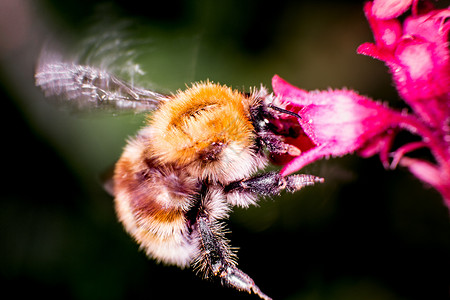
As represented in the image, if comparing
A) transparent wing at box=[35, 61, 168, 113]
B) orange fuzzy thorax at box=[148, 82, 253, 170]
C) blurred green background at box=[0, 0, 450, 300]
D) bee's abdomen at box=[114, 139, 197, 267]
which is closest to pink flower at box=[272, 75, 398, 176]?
orange fuzzy thorax at box=[148, 82, 253, 170]

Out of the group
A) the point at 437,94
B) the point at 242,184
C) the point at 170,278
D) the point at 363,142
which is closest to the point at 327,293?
the point at 170,278

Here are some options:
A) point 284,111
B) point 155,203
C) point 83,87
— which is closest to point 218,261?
point 155,203

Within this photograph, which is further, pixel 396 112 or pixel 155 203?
pixel 155 203

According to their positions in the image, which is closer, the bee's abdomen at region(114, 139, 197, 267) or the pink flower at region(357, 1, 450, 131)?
the pink flower at region(357, 1, 450, 131)

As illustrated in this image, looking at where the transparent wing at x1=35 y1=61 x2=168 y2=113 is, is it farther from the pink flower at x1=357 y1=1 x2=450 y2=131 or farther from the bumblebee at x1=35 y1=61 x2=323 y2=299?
the pink flower at x1=357 y1=1 x2=450 y2=131

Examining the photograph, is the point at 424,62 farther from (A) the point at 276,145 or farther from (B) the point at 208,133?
(B) the point at 208,133
